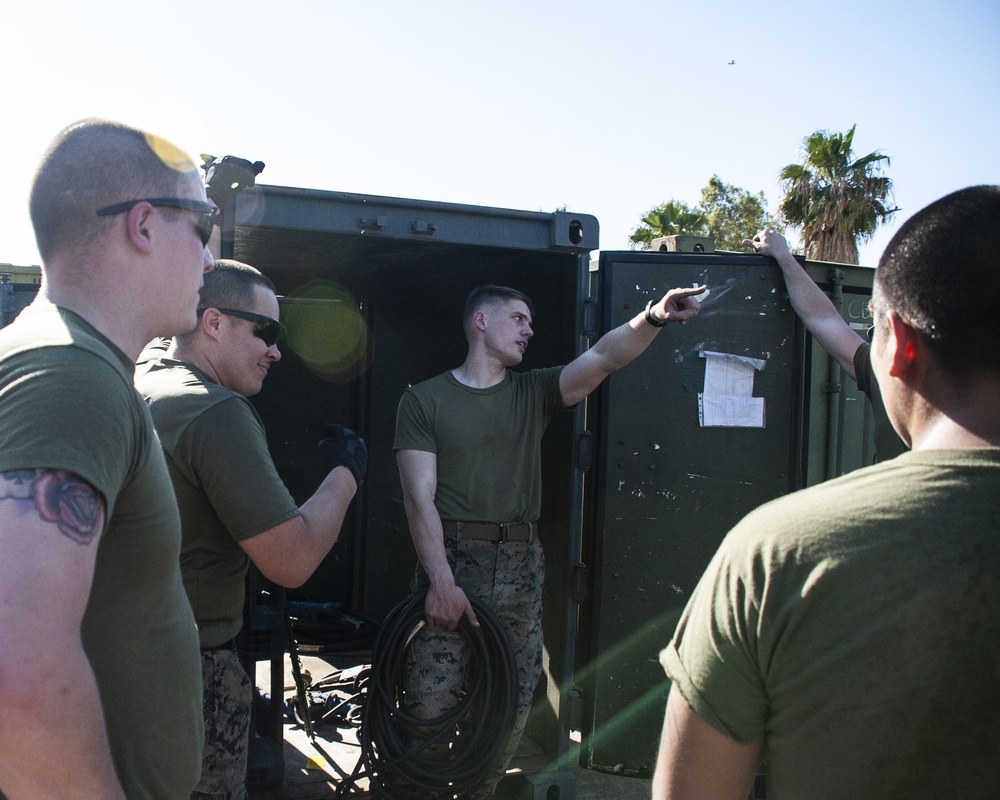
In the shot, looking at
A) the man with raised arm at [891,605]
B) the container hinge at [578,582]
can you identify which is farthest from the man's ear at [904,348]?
the container hinge at [578,582]

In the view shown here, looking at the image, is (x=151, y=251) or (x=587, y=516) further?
(x=587, y=516)

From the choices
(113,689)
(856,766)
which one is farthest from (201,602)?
(856,766)

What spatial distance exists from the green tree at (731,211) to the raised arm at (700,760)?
30.5 m

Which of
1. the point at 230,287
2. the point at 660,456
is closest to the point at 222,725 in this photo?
the point at 230,287

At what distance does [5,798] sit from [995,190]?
1.75m

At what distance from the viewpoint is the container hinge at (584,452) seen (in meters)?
3.77

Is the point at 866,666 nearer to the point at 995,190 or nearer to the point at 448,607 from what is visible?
the point at 995,190

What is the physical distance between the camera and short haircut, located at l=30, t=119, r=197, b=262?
56.7 inches

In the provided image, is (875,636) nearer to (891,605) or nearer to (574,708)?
(891,605)

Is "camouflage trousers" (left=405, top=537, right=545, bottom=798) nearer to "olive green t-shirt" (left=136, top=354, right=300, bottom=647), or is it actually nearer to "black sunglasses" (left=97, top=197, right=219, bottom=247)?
"olive green t-shirt" (left=136, top=354, right=300, bottom=647)

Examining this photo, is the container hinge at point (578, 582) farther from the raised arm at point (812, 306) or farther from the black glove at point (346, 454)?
the raised arm at point (812, 306)

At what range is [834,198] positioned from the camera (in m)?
22.0

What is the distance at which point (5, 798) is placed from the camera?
1.30 m

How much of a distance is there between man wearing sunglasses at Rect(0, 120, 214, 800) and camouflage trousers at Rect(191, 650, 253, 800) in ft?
2.87
